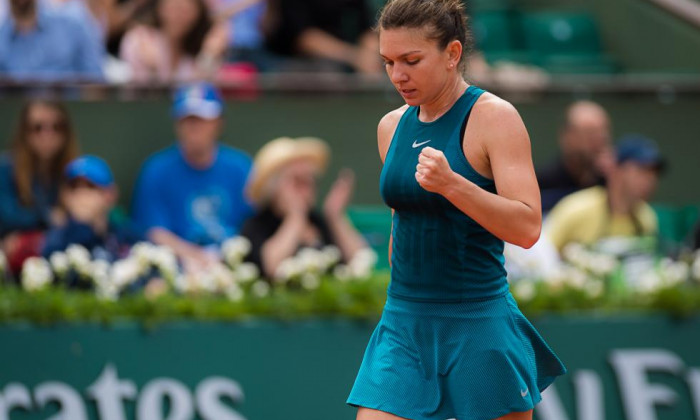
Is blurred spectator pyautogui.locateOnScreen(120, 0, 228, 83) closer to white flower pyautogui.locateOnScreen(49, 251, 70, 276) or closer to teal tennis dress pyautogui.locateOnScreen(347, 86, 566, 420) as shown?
white flower pyautogui.locateOnScreen(49, 251, 70, 276)

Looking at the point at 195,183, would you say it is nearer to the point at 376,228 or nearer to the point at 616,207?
the point at 376,228

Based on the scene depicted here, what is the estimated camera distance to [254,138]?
753cm

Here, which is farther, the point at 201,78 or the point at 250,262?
the point at 201,78

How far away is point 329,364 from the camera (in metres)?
5.50

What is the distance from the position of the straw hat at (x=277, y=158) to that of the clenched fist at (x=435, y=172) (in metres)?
3.67

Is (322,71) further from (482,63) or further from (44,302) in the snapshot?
(44,302)

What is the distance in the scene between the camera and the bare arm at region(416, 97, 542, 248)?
9.98 feet

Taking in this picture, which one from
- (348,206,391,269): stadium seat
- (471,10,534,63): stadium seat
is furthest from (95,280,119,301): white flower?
(471,10,534,63): stadium seat

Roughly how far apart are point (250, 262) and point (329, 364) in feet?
3.43

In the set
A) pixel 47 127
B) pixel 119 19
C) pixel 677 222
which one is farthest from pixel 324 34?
pixel 677 222

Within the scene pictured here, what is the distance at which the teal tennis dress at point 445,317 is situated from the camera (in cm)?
330

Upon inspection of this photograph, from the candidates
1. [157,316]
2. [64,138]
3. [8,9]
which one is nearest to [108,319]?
[157,316]

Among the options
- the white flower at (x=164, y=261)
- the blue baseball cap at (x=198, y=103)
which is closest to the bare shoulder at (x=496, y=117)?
the white flower at (x=164, y=261)

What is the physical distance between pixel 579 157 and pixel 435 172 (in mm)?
4627
